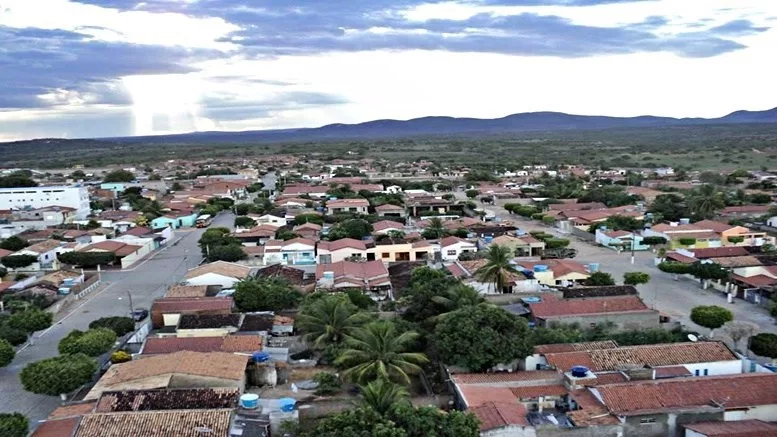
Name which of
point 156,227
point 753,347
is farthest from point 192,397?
point 156,227

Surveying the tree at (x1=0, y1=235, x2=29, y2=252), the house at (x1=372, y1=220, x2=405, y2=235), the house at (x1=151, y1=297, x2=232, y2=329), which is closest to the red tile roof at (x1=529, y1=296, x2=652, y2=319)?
the house at (x1=151, y1=297, x2=232, y2=329)

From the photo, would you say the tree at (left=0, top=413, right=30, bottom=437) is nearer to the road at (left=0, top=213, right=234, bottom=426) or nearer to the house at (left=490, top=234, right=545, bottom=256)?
the road at (left=0, top=213, right=234, bottom=426)

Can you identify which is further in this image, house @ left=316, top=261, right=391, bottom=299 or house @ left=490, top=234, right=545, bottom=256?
house @ left=490, top=234, right=545, bottom=256

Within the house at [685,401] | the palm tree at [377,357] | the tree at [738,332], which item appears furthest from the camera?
the tree at [738,332]

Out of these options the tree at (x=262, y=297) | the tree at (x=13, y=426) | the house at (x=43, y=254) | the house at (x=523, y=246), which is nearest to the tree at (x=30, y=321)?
the tree at (x=262, y=297)

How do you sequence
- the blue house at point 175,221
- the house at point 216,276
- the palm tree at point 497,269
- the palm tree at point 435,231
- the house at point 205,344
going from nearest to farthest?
the house at point 205,344
the palm tree at point 497,269
the house at point 216,276
the palm tree at point 435,231
the blue house at point 175,221

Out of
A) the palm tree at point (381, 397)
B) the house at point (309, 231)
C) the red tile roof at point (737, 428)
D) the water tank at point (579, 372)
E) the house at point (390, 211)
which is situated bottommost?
the house at point (390, 211)

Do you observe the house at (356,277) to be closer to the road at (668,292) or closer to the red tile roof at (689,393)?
the road at (668,292)
